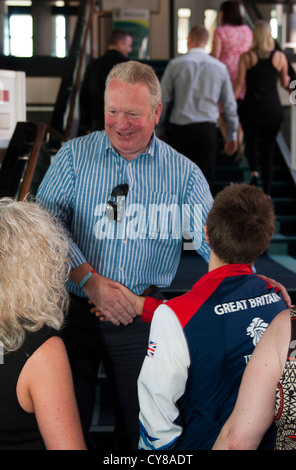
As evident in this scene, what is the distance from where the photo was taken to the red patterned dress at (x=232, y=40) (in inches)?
213

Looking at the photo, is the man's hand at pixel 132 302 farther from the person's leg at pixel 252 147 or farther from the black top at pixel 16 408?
the person's leg at pixel 252 147

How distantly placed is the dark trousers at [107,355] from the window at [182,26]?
1117cm

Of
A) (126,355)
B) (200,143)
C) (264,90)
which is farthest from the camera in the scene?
(264,90)

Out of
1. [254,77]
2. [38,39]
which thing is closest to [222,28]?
[254,77]

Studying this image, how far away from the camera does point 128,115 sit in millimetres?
2107

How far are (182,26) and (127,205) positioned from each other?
36.9 ft

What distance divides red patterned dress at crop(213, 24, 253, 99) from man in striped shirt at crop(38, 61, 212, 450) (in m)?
3.56

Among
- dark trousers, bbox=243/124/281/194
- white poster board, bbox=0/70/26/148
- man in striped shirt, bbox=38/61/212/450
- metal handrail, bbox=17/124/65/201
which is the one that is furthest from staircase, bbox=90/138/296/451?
white poster board, bbox=0/70/26/148

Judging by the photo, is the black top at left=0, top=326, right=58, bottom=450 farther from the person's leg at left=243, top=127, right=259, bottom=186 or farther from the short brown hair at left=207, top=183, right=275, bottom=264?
the person's leg at left=243, top=127, right=259, bottom=186

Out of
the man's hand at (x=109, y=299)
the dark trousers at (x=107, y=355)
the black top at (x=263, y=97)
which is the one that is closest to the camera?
the man's hand at (x=109, y=299)

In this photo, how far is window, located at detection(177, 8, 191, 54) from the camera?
1241 cm

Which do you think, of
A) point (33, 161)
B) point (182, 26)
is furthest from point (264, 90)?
point (182, 26)

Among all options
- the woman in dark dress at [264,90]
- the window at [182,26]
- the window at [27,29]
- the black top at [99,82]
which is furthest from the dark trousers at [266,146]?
the window at [27,29]

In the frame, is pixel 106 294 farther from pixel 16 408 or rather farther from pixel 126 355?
pixel 16 408
